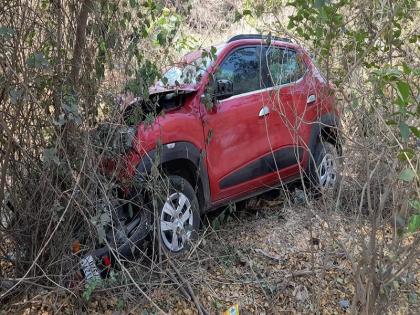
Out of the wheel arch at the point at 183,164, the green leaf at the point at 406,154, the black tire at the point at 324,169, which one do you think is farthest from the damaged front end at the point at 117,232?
the green leaf at the point at 406,154

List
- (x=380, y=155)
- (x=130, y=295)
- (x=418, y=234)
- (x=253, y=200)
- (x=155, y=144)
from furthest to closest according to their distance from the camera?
(x=253, y=200) → (x=155, y=144) → (x=130, y=295) → (x=380, y=155) → (x=418, y=234)

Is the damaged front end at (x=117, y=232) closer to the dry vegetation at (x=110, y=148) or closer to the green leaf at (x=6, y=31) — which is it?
the dry vegetation at (x=110, y=148)

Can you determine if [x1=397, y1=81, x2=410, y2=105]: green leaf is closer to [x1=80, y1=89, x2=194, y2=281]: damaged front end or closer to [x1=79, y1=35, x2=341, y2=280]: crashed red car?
[x1=79, y1=35, x2=341, y2=280]: crashed red car

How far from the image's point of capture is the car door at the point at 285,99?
441 cm

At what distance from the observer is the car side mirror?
16.4 ft

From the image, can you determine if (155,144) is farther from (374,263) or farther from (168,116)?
(374,263)

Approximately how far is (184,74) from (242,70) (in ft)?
3.02

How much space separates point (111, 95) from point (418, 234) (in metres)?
2.26

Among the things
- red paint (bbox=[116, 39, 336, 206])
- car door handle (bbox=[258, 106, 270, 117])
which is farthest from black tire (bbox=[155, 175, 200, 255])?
car door handle (bbox=[258, 106, 270, 117])

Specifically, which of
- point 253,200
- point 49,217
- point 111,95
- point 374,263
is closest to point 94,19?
point 111,95

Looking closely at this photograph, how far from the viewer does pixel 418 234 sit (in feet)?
8.27

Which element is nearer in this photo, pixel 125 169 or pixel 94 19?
pixel 94 19

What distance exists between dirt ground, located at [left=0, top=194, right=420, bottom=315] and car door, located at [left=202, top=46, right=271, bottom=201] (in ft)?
1.52

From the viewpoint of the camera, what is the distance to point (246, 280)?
466cm
